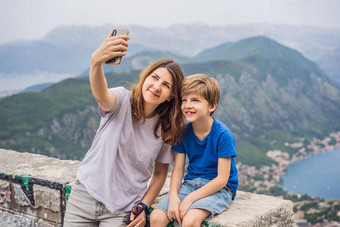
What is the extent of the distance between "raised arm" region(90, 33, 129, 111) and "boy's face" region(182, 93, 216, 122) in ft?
1.65

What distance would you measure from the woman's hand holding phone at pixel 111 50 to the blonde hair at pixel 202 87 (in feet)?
1.66

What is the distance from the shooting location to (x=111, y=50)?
63.7 inches

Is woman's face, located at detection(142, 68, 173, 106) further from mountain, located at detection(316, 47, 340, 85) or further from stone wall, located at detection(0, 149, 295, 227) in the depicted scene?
mountain, located at detection(316, 47, 340, 85)

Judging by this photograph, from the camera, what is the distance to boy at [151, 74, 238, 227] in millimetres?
1873

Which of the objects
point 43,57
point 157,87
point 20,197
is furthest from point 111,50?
point 43,57

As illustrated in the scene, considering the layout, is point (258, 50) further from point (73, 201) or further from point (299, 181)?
point (73, 201)

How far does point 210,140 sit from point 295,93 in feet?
284

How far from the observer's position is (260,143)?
2469 inches

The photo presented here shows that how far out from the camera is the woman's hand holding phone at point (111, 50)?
5.31ft

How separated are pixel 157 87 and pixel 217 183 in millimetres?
670

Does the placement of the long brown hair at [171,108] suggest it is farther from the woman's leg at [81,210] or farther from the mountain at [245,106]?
the mountain at [245,106]

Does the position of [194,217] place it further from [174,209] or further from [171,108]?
[171,108]

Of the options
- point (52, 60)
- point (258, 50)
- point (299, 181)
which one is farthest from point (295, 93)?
point (52, 60)

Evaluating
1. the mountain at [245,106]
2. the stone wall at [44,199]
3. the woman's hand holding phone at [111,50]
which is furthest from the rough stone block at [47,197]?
the mountain at [245,106]
